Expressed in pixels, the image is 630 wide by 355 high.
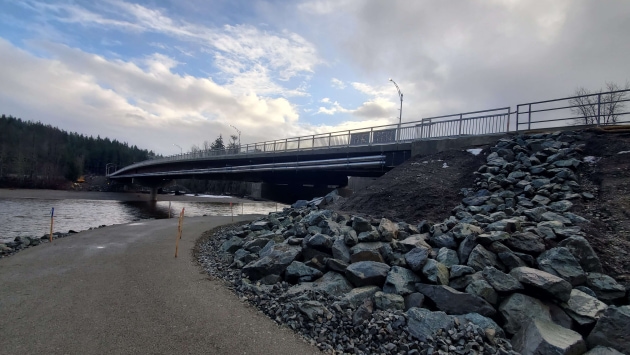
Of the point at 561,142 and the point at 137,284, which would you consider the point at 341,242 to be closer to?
the point at 137,284

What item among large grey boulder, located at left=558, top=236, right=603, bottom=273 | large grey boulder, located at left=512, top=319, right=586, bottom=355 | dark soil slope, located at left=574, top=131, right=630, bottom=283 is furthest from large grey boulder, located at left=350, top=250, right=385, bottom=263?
dark soil slope, located at left=574, top=131, right=630, bottom=283

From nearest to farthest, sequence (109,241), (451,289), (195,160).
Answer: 1. (451,289)
2. (109,241)
3. (195,160)

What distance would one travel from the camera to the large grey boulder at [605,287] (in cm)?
594

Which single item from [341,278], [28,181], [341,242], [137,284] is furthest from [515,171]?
[28,181]

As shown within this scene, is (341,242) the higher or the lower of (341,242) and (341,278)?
the higher

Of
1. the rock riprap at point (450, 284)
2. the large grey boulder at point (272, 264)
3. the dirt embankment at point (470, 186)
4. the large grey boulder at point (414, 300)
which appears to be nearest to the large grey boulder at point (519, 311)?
the rock riprap at point (450, 284)

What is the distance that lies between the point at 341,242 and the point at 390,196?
5766mm

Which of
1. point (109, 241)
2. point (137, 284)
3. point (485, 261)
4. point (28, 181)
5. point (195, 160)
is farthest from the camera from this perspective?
point (28, 181)

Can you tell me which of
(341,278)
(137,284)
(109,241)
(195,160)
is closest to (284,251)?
(341,278)

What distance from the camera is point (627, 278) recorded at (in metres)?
6.25

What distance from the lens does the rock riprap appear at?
16.7ft

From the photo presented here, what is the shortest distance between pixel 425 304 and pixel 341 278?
1815 millimetres

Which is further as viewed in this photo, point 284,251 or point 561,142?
point 561,142

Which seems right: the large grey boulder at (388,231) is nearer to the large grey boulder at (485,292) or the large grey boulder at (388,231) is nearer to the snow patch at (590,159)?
the large grey boulder at (485,292)
